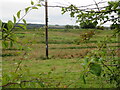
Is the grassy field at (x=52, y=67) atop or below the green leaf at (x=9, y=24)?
below

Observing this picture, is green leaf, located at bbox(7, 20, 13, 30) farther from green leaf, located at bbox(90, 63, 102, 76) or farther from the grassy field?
green leaf, located at bbox(90, 63, 102, 76)

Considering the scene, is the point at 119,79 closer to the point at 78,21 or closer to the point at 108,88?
the point at 78,21

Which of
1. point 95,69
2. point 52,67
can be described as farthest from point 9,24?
point 52,67

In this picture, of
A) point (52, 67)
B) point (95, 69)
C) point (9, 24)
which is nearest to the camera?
point (95, 69)

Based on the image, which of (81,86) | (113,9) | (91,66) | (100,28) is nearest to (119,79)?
(100,28)

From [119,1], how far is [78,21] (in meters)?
0.59

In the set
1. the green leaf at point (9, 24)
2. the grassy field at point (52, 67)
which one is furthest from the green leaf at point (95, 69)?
the green leaf at point (9, 24)

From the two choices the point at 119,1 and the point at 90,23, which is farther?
the point at 90,23

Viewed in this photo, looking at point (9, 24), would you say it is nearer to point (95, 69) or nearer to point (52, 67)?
point (95, 69)

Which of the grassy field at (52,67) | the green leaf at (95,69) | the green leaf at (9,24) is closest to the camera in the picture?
the green leaf at (95,69)

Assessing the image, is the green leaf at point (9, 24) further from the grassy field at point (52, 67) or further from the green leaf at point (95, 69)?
the green leaf at point (95, 69)

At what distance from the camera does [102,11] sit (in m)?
2.05

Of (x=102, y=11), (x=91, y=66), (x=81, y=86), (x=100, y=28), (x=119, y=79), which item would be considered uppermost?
(x=102, y=11)

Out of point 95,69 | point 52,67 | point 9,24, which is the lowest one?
point 52,67
